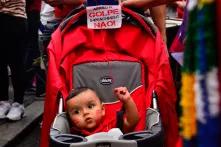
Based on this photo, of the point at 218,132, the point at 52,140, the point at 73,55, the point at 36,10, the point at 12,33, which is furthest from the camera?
the point at 36,10

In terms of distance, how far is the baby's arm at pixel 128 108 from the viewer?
9.71 ft

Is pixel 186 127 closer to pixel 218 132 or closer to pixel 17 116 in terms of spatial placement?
pixel 218 132

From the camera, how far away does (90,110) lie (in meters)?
3.08

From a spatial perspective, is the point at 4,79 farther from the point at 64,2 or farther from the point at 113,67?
the point at 113,67

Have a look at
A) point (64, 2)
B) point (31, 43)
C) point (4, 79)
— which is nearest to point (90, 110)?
point (64, 2)

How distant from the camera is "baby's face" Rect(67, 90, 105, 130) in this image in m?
3.03

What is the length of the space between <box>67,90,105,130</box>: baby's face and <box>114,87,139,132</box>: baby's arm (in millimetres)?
186

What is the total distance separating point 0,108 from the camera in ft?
15.4

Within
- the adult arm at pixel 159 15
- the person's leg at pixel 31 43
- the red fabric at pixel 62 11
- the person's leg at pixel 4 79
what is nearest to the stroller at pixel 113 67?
the red fabric at pixel 62 11

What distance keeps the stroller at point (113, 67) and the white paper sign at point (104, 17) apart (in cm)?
6

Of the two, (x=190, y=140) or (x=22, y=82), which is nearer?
(x=190, y=140)

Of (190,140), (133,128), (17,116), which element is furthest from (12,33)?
(190,140)

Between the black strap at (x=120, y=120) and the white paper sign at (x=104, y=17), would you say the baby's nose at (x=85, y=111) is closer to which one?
the black strap at (x=120, y=120)

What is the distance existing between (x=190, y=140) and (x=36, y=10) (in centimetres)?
504
